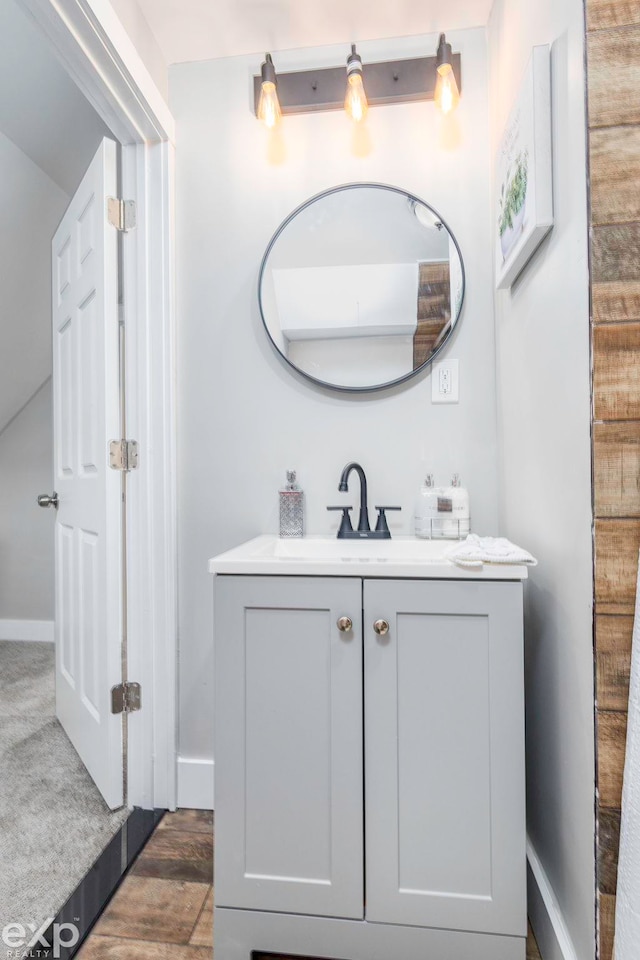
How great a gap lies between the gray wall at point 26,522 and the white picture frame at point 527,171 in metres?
2.84

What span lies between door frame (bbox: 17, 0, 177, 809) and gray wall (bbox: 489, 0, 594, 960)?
100 centimetres

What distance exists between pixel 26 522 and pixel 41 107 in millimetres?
2216

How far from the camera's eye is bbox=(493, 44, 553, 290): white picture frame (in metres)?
1.04

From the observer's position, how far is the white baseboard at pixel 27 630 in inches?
127

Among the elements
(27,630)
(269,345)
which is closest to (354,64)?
(269,345)

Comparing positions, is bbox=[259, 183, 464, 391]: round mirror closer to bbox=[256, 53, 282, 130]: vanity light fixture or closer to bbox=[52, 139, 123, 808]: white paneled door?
bbox=[256, 53, 282, 130]: vanity light fixture

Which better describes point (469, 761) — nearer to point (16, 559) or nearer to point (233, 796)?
point (233, 796)

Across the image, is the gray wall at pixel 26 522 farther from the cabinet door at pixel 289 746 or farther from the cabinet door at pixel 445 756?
the cabinet door at pixel 445 756

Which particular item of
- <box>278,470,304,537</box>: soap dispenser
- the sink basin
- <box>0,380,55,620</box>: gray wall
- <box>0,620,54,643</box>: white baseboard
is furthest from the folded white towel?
<box>0,620,54,643</box>: white baseboard

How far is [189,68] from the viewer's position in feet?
5.52

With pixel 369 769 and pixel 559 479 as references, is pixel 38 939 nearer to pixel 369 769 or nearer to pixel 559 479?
pixel 369 769

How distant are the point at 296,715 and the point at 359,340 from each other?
1049 mm

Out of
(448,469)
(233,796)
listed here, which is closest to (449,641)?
(233,796)

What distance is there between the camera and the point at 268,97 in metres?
1.54
